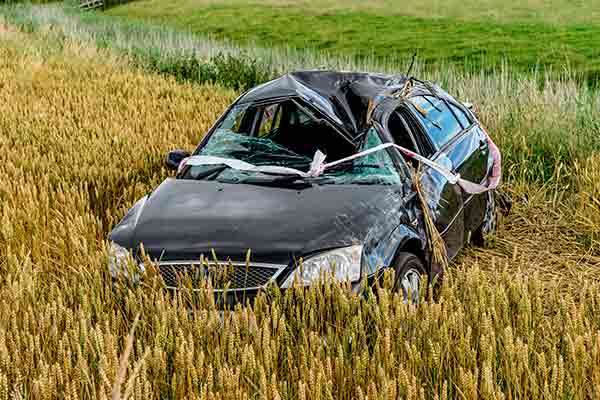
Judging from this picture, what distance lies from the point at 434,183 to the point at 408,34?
3070 centimetres

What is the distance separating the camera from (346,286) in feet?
13.0

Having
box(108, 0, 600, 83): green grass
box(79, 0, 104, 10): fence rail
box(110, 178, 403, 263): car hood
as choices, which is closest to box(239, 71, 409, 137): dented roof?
box(110, 178, 403, 263): car hood

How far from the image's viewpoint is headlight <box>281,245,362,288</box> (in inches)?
170

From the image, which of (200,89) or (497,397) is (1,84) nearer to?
(200,89)

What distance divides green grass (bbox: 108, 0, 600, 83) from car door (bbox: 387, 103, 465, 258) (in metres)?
13.3

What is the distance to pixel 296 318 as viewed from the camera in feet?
12.7

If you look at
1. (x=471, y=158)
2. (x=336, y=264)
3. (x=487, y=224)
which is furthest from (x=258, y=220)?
(x=487, y=224)

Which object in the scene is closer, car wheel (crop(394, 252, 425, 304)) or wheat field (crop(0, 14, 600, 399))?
wheat field (crop(0, 14, 600, 399))

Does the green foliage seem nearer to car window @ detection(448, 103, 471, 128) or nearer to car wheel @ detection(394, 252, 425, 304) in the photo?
car window @ detection(448, 103, 471, 128)

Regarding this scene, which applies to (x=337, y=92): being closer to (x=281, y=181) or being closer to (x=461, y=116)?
(x=281, y=181)

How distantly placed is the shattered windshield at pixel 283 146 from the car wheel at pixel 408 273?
0.58 metres

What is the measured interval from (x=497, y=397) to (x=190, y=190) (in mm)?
2900

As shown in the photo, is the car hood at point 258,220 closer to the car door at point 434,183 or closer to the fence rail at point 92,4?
the car door at point 434,183

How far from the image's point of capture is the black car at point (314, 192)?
173 inches
